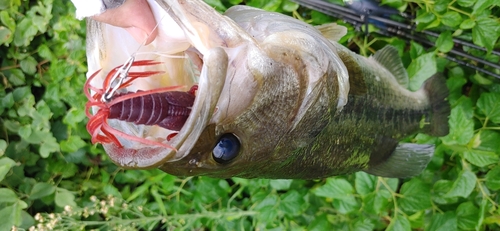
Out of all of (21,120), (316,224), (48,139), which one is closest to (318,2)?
(316,224)

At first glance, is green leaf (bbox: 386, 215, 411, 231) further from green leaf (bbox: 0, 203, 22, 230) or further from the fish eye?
green leaf (bbox: 0, 203, 22, 230)

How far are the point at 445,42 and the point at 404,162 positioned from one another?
606mm

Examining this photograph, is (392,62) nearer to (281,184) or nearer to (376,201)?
(376,201)

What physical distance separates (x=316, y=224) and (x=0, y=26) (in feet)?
6.46

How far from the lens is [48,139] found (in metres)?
2.38

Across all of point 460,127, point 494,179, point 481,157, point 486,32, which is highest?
point 486,32

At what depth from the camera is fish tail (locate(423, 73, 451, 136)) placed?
6.15 feet

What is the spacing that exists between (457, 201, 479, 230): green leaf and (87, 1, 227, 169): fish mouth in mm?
1546

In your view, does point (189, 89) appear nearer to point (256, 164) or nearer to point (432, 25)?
point (256, 164)

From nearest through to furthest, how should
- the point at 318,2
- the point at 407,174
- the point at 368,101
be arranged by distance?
the point at 368,101
the point at 407,174
the point at 318,2

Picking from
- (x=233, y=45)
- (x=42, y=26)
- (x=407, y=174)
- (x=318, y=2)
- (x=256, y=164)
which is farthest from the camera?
(x=42, y=26)

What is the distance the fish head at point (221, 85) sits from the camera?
0.76 metres

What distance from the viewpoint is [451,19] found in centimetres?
187

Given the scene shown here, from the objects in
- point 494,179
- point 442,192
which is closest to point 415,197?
point 442,192
